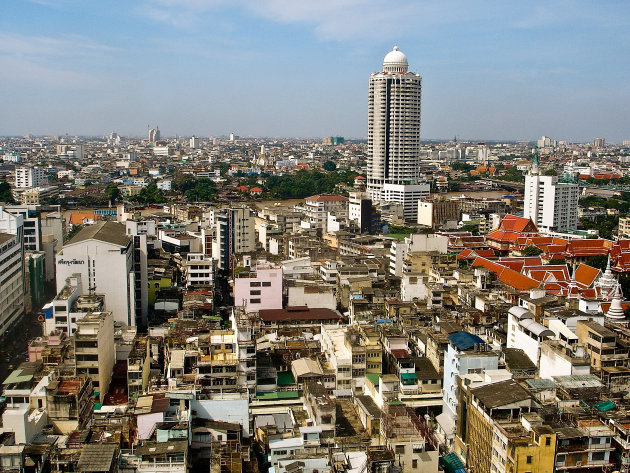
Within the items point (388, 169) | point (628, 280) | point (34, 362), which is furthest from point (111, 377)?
point (388, 169)

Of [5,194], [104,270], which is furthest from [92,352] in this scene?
[5,194]

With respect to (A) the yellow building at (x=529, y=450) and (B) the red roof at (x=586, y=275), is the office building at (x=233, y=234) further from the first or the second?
(A) the yellow building at (x=529, y=450)

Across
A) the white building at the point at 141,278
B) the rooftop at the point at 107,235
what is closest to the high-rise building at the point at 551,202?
the white building at the point at 141,278

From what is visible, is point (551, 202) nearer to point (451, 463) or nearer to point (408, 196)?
point (408, 196)

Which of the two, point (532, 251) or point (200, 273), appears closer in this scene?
point (200, 273)

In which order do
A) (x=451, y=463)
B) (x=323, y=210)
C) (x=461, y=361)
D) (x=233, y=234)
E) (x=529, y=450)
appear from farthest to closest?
(x=323, y=210) < (x=233, y=234) < (x=461, y=361) < (x=451, y=463) < (x=529, y=450)

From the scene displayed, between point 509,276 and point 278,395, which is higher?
point 509,276

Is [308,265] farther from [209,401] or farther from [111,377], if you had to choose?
[209,401]
